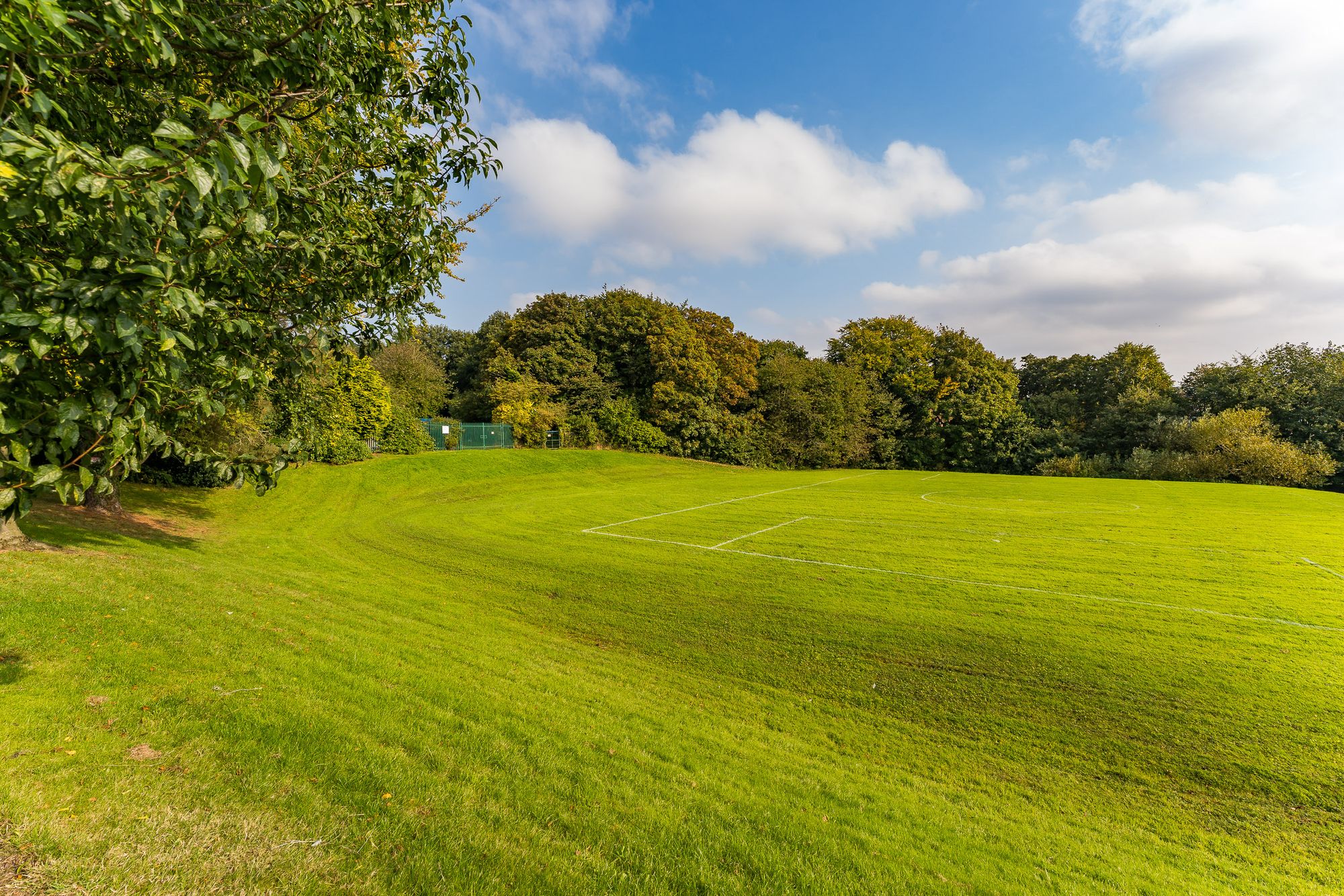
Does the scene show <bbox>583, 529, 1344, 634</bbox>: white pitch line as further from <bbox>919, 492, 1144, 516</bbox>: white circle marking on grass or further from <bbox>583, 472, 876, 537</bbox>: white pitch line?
<bbox>919, 492, 1144, 516</bbox>: white circle marking on grass

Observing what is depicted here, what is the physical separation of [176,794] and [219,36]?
4714mm

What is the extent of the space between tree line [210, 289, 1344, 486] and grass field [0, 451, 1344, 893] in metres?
27.3

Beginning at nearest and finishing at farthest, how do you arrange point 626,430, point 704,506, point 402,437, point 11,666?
point 11,666 < point 704,506 < point 402,437 < point 626,430

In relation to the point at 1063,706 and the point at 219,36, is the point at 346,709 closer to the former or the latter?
the point at 219,36

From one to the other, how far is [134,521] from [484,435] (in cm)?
2461

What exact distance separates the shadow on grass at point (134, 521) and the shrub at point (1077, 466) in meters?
57.2

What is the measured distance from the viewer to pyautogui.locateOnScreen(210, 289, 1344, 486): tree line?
4144cm

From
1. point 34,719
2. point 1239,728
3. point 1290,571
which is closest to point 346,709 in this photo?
point 34,719

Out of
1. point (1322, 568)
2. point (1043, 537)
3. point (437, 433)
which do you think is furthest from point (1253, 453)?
point (437, 433)

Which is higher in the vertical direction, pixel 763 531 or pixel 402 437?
pixel 402 437

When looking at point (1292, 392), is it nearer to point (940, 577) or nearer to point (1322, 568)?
point (1322, 568)

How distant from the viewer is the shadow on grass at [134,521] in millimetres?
12609

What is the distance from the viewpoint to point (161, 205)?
2.13m

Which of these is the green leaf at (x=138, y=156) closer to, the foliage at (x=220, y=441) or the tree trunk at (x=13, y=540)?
the foliage at (x=220, y=441)
